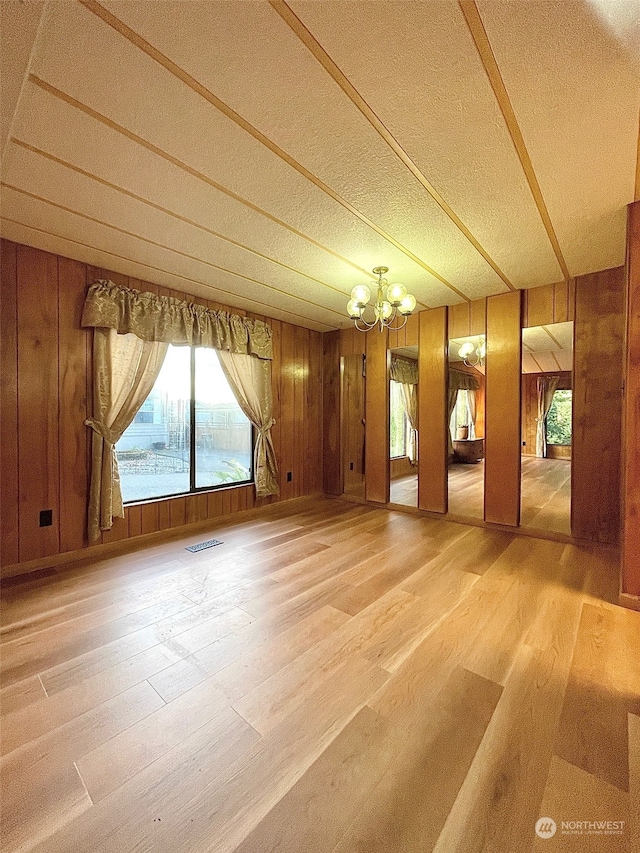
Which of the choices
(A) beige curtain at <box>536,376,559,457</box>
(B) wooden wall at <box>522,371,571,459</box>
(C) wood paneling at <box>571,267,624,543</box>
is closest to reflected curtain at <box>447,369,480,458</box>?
(B) wooden wall at <box>522,371,571,459</box>

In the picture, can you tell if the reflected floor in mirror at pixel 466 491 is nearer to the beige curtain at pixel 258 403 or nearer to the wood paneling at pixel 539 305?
the wood paneling at pixel 539 305

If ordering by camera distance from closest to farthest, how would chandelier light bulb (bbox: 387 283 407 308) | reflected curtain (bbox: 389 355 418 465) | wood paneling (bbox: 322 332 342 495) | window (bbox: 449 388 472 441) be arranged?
1. chandelier light bulb (bbox: 387 283 407 308)
2. wood paneling (bbox: 322 332 342 495)
3. reflected curtain (bbox: 389 355 418 465)
4. window (bbox: 449 388 472 441)

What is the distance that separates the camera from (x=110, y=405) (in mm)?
3117

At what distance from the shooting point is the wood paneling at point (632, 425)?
7.18 feet

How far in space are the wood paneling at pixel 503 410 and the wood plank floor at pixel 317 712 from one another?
3.82 feet

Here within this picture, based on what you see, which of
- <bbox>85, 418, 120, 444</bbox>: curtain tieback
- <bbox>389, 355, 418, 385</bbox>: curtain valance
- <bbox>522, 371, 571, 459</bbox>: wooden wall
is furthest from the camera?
<bbox>522, 371, 571, 459</bbox>: wooden wall

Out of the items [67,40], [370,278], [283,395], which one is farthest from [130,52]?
[283,395]

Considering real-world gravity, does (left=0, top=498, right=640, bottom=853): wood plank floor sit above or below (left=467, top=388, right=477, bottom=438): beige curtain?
below

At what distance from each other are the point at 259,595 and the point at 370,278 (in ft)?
9.50

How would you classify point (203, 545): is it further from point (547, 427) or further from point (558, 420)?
point (558, 420)

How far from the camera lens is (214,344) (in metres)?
3.91

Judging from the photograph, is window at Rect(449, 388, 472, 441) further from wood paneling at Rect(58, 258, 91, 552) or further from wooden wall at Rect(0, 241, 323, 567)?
wood paneling at Rect(58, 258, 91, 552)

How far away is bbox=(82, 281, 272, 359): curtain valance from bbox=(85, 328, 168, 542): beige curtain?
0.39 ft

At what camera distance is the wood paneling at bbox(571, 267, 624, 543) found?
3.20 metres
